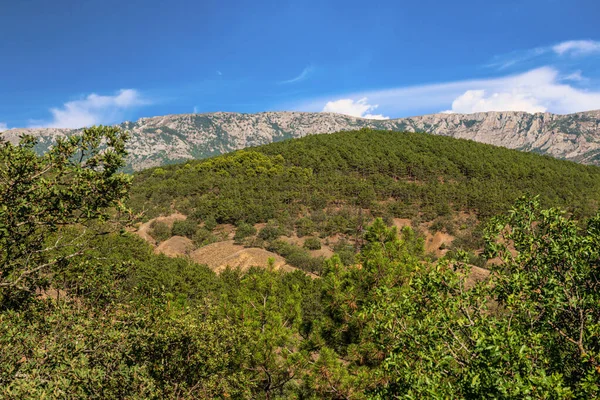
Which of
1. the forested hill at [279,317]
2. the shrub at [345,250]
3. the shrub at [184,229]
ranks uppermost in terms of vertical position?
the forested hill at [279,317]

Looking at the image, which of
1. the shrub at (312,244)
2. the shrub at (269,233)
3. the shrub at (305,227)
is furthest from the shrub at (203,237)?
the shrub at (312,244)

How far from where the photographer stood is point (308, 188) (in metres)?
84.8

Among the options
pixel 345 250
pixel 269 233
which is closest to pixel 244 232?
pixel 269 233

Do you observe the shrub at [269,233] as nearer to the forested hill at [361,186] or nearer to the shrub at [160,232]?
the forested hill at [361,186]

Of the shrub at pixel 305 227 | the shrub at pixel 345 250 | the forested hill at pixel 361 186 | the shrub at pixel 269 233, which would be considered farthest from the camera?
the forested hill at pixel 361 186

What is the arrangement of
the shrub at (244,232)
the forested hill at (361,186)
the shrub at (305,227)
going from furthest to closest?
A: the forested hill at (361,186)
the shrub at (305,227)
the shrub at (244,232)

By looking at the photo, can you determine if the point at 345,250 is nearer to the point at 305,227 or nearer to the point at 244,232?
the point at 305,227

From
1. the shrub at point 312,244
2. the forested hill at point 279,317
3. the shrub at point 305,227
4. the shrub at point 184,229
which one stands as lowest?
the shrub at point 312,244

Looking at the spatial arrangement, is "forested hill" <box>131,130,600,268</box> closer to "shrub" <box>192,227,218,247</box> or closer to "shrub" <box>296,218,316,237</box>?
"shrub" <box>296,218,316,237</box>

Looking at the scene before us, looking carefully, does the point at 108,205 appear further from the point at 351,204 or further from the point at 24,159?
the point at 351,204

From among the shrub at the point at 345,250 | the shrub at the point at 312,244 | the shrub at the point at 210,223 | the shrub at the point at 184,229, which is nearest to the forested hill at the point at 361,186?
the shrub at the point at 210,223

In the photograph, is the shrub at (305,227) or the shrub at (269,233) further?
the shrub at (305,227)

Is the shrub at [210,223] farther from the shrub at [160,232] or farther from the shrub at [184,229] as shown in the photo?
the shrub at [160,232]

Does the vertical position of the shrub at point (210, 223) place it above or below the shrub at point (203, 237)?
above
